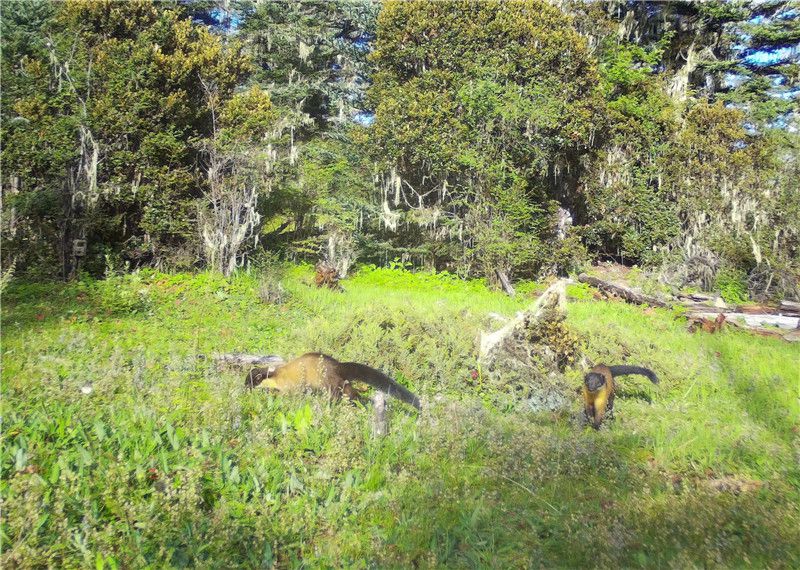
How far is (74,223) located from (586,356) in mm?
9163

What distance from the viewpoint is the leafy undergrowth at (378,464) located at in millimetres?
2881

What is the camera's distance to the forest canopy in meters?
10.8

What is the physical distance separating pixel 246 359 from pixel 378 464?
2624mm

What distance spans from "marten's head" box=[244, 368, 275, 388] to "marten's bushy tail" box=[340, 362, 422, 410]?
75 cm

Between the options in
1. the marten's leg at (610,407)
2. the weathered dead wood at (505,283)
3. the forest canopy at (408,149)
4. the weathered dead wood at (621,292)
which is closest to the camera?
the marten's leg at (610,407)

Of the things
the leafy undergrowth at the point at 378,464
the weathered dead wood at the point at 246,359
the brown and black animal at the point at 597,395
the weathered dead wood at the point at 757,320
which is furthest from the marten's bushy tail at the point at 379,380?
the weathered dead wood at the point at 757,320

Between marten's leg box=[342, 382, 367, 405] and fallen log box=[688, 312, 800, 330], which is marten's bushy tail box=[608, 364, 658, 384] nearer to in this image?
marten's leg box=[342, 382, 367, 405]

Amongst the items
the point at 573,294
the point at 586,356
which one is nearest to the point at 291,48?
the point at 573,294

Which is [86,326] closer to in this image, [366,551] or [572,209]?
[366,551]

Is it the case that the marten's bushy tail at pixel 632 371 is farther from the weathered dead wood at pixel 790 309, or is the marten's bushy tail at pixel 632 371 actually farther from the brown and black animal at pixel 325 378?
the weathered dead wood at pixel 790 309

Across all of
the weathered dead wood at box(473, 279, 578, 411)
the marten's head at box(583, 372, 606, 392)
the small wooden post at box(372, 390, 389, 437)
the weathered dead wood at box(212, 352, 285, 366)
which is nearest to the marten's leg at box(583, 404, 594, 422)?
the marten's head at box(583, 372, 606, 392)

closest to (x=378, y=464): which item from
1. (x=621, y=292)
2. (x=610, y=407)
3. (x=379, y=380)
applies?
(x=379, y=380)

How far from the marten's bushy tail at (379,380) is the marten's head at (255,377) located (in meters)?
0.75

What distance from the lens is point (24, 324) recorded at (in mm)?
7062
